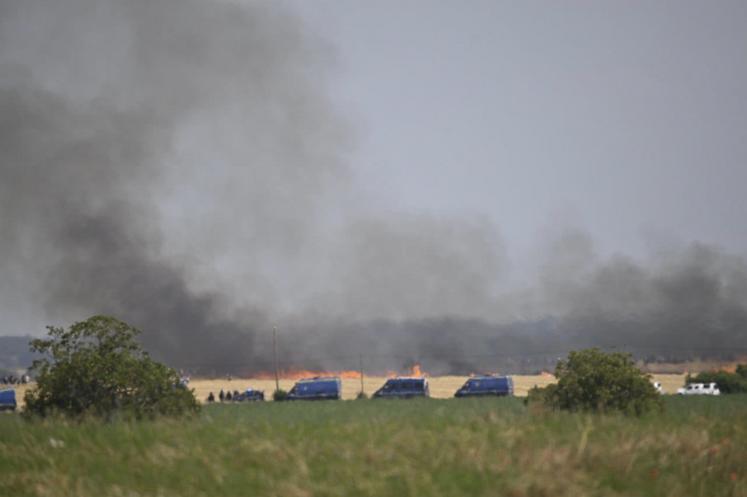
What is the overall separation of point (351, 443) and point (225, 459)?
2420mm

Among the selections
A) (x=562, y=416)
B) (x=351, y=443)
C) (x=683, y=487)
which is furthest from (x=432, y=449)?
(x=562, y=416)

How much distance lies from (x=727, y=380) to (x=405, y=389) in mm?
47048

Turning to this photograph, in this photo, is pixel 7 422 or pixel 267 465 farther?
pixel 7 422

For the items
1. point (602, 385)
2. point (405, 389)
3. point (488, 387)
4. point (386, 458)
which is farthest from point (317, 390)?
point (386, 458)

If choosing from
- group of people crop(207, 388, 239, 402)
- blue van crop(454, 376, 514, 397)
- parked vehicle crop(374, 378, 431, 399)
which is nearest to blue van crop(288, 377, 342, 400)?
parked vehicle crop(374, 378, 431, 399)

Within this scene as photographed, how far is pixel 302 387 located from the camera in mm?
94438

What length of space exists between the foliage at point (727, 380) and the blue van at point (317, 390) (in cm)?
5022

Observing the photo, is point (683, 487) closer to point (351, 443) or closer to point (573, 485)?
point (573, 485)

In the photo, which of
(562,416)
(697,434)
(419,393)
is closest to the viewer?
(697,434)

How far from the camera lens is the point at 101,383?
114 feet

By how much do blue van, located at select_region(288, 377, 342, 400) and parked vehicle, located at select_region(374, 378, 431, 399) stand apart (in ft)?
13.0

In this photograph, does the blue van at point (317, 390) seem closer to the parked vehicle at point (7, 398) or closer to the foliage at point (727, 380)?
the parked vehicle at point (7, 398)

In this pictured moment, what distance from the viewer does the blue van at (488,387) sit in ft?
311

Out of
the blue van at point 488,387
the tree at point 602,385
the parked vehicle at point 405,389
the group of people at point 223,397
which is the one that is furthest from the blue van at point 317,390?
the tree at point 602,385
